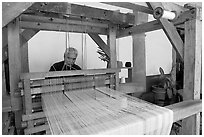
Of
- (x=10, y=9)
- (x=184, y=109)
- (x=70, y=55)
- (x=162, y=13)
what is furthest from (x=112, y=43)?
(x=10, y=9)

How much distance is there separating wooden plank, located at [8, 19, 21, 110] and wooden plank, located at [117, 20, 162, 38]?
116 centimetres

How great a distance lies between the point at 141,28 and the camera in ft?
5.58

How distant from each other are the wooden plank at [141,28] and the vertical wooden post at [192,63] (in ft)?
0.94

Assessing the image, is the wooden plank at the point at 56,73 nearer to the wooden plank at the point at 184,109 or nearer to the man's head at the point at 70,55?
the man's head at the point at 70,55

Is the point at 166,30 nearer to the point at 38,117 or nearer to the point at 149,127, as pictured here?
the point at 149,127

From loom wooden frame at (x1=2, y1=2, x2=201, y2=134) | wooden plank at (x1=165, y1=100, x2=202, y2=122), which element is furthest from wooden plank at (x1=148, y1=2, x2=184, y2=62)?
wooden plank at (x1=165, y1=100, x2=202, y2=122)

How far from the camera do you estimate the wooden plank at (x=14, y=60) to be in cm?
139

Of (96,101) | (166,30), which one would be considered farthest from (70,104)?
(166,30)

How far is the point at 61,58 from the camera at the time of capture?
2854mm

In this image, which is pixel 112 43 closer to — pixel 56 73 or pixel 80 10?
pixel 80 10

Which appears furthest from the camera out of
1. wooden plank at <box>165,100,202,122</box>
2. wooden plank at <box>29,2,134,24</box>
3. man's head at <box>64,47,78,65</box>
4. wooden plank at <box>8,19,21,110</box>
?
man's head at <box>64,47,78,65</box>

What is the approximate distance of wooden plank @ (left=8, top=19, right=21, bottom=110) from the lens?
139 cm

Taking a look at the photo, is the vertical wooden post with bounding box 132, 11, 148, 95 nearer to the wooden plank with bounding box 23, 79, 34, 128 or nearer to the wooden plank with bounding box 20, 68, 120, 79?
the wooden plank with bounding box 20, 68, 120, 79

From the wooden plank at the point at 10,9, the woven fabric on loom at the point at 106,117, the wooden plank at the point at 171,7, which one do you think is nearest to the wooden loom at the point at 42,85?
the woven fabric on loom at the point at 106,117
